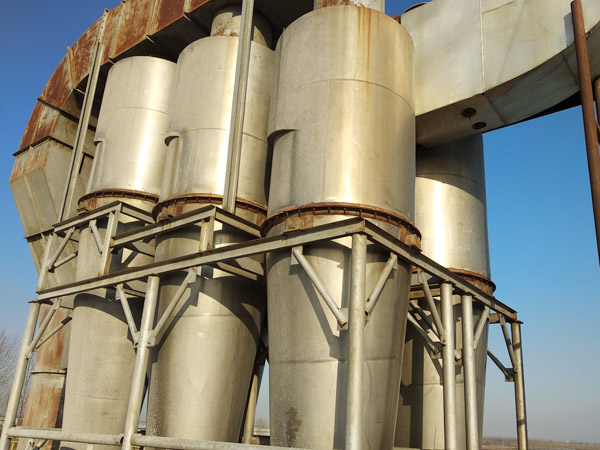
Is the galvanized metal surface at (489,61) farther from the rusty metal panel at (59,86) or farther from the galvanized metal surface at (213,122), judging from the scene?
the rusty metal panel at (59,86)

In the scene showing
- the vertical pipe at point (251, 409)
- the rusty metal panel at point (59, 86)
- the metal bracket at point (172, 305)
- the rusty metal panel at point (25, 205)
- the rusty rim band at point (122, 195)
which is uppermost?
the rusty metal panel at point (59, 86)

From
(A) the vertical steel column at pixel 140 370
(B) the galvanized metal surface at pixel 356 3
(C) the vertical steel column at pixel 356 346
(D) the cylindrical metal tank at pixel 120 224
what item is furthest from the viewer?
(D) the cylindrical metal tank at pixel 120 224

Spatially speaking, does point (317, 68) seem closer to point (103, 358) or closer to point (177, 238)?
point (177, 238)

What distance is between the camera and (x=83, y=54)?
61.3 ft

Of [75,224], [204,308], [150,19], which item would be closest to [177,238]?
[204,308]

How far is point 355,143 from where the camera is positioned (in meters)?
9.38

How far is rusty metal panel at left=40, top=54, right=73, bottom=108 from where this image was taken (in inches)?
749

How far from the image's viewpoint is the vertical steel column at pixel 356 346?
7125 mm

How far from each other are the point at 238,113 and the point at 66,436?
709 centimetres

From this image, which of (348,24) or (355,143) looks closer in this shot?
(355,143)

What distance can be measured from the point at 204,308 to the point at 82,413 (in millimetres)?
4187

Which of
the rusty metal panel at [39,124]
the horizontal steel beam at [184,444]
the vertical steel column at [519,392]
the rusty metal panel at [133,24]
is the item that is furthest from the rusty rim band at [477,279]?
the rusty metal panel at [39,124]

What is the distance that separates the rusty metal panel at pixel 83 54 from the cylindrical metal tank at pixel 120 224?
294 centimetres

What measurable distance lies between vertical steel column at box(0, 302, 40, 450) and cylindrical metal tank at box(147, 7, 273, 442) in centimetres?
379
